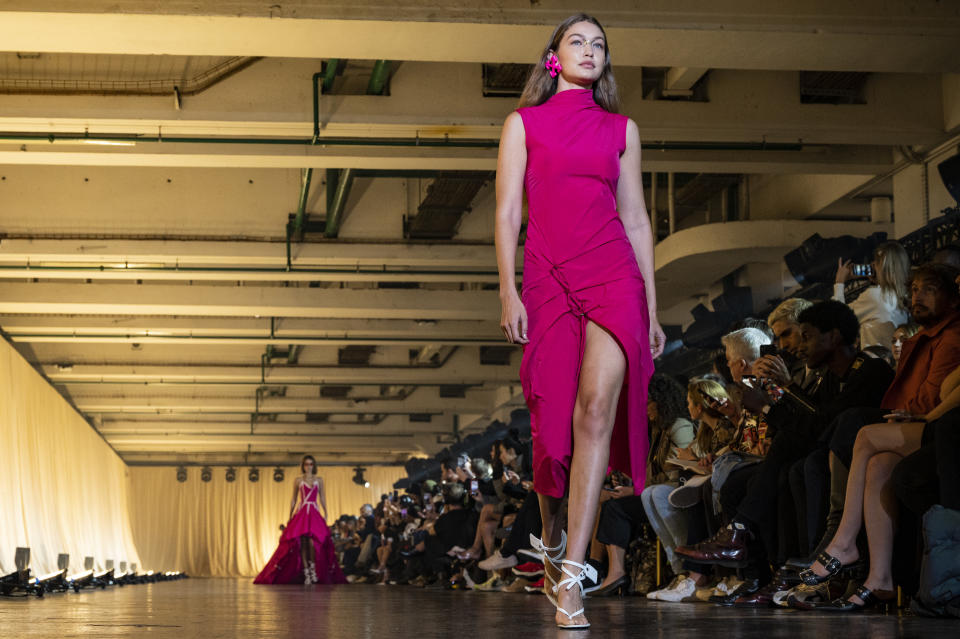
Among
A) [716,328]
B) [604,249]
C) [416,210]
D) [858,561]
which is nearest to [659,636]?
[604,249]

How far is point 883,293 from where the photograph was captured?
4.74 m

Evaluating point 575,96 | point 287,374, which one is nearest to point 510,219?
point 575,96

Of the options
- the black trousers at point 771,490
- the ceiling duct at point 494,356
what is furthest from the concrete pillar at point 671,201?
the ceiling duct at point 494,356

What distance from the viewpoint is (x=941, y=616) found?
2.66 m

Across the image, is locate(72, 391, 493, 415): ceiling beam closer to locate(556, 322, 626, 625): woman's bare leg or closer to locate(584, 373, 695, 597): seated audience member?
locate(584, 373, 695, 597): seated audience member

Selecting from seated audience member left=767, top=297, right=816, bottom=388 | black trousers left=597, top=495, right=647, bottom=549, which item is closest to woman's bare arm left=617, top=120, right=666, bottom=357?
seated audience member left=767, top=297, right=816, bottom=388

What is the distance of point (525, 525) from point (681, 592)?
2154 mm

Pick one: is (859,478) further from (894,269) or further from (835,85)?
(835,85)

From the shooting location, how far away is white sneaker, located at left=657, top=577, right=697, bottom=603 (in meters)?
4.35

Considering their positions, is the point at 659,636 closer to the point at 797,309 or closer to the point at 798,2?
the point at 797,309

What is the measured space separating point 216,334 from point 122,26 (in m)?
8.52

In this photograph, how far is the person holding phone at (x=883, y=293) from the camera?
4.61 m

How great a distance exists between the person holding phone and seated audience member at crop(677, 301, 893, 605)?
2.08ft

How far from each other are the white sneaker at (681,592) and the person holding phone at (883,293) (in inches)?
50.6
